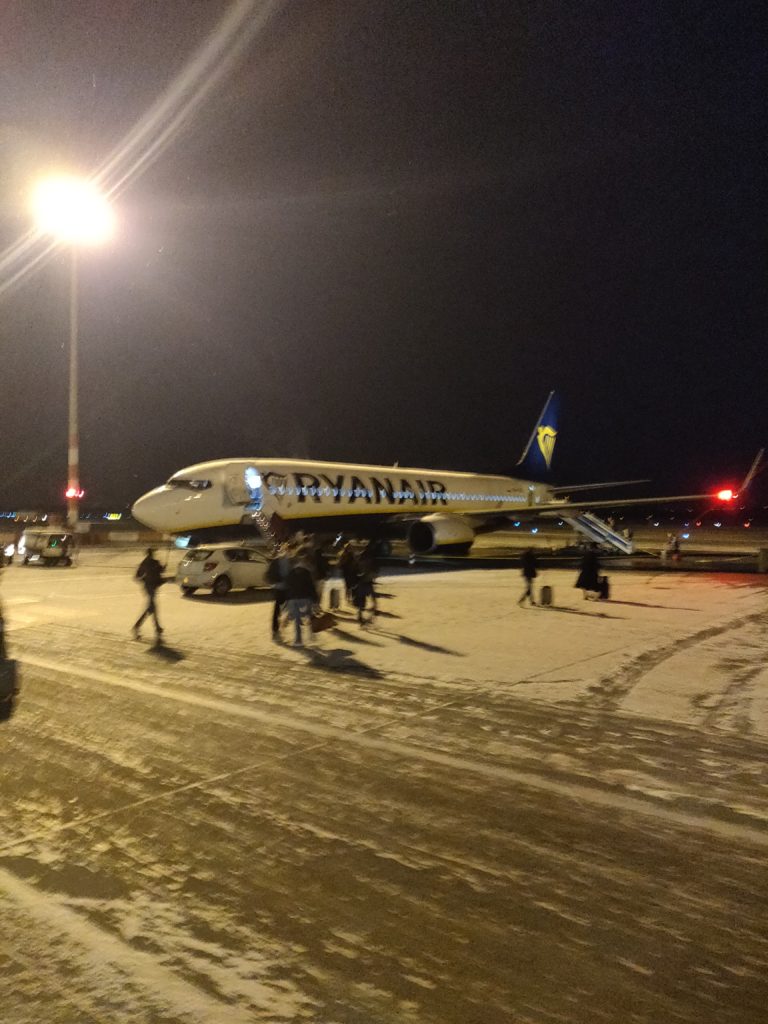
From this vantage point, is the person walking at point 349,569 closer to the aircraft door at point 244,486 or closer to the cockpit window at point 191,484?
the aircraft door at point 244,486

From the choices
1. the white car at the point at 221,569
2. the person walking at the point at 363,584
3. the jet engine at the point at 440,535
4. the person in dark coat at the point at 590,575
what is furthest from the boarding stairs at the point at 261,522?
the person in dark coat at the point at 590,575

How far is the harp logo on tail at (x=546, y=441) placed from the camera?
45.2 meters

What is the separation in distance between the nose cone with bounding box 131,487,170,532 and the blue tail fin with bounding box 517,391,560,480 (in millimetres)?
23930

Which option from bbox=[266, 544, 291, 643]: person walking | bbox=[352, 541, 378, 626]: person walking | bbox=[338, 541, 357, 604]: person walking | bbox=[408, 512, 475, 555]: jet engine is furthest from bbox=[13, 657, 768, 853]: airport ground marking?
bbox=[408, 512, 475, 555]: jet engine

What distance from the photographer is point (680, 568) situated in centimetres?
2928

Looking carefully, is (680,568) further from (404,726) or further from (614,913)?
(614,913)

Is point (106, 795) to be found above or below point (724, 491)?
below

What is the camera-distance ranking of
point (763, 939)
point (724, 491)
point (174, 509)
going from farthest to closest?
point (174, 509) → point (724, 491) → point (763, 939)

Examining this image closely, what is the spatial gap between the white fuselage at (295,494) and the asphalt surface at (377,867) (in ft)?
56.1

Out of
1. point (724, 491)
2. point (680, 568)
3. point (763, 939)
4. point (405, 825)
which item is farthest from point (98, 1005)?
point (680, 568)

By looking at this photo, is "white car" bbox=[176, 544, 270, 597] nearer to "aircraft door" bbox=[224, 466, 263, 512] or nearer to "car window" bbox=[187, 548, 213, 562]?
"car window" bbox=[187, 548, 213, 562]

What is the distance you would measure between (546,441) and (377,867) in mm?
42065

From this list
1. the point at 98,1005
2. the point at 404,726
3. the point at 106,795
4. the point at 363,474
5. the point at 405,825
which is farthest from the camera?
the point at 363,474

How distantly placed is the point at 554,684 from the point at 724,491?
14.8 meters
